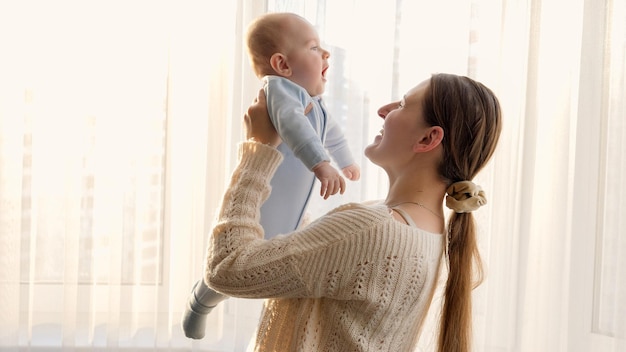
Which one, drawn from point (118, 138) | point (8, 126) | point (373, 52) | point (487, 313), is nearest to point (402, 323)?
point (487, 313)

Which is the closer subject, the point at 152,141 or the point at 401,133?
the point at 401,133

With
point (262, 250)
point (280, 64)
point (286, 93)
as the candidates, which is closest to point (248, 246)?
point (262, 250)

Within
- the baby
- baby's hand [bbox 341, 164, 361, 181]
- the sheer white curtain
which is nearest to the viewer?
the baby

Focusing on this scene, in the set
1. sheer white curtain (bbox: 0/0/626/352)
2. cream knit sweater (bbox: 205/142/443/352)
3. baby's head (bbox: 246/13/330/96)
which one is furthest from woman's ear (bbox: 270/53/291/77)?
sheer white curtain (bbox: 0/0/626/352)

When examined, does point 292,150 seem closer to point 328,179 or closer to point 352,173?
point 328,179

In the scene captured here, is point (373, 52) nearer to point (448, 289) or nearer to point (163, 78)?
point (163, 78)

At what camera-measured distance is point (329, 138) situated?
5.76ft

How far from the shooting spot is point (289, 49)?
1.58 meters

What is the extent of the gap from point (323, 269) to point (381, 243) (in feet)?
0.35

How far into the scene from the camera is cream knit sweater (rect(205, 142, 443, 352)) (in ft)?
4.11

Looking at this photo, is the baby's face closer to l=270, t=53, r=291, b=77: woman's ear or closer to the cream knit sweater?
l=270, t=53, r=291, b=77: woman's ear

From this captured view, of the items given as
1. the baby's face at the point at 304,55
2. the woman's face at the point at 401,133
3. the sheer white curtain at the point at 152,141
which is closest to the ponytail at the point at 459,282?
the woman's face at the point at 401,133

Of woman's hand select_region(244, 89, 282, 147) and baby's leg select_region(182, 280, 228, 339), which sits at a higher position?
woman's hand select_region(244, 89, 282, 147)

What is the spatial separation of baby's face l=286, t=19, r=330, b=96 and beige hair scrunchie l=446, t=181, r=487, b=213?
394 millimetres
